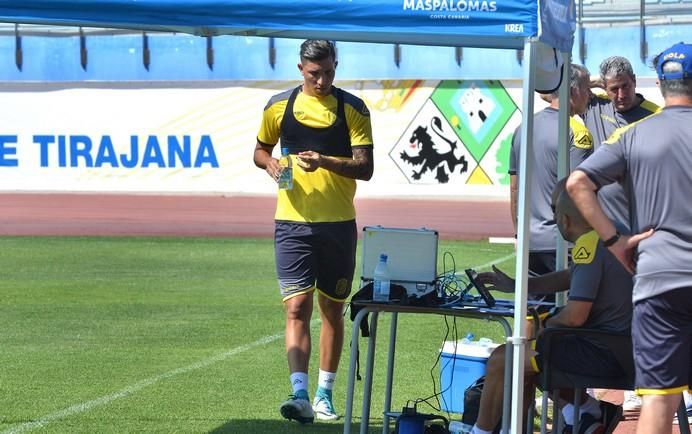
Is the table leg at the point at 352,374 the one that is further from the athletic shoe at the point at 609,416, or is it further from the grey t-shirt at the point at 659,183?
the grey t-shirt at the point at 659,183

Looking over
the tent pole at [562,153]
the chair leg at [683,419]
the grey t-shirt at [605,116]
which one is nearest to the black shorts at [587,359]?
the chair leg at [683,419]

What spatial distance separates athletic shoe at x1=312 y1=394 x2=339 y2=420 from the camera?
24.1ft

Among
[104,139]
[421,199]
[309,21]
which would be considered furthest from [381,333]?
[104,139]

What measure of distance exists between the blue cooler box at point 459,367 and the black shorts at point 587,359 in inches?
66.9

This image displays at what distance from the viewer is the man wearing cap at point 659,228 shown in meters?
4.75

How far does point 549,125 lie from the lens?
7258mm

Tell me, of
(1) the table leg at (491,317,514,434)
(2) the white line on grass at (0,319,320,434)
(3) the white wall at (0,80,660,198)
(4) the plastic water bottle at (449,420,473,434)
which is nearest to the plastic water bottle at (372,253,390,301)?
(1) the table leg at (491,317,514,434)

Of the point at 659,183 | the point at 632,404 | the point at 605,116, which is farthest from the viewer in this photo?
the point at 605,116

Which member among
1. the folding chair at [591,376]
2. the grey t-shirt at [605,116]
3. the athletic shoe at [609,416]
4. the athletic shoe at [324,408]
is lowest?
the athletic shoe at [324,408]

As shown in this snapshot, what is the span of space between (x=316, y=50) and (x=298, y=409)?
6.94 feet

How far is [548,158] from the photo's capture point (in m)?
7.22

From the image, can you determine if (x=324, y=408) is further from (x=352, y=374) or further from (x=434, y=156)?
(x=434, y=156)

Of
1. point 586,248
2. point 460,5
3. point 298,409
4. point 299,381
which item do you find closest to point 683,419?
point 586,248

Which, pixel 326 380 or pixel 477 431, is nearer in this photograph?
pixel 477 431
